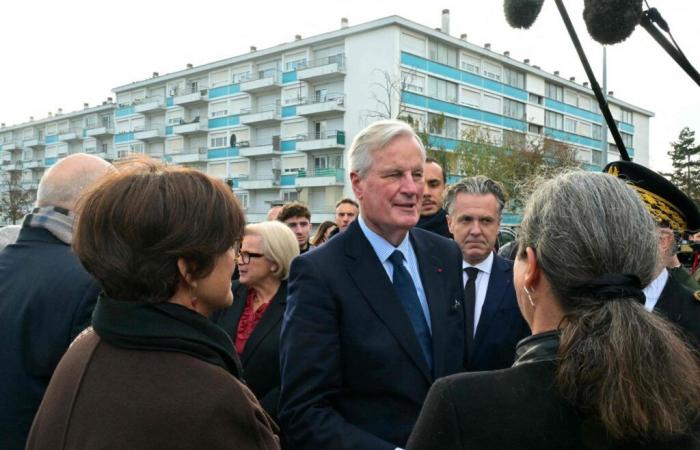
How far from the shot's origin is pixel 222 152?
52.4 metres

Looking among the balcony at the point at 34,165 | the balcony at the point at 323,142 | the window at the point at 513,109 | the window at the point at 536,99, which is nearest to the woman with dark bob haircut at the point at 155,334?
the balcony at the point at 323,142

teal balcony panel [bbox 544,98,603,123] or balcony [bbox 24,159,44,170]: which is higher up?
teal balcony panel [bbox 544,98,603,123]

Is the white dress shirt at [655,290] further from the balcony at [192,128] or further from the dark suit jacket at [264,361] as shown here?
the balcony at [192,128]

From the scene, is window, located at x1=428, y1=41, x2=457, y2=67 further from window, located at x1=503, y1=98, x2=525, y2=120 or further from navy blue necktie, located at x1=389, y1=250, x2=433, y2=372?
navy blue necktie, located at x1=389, y1=250, x2=433, y2=372

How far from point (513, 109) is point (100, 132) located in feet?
134

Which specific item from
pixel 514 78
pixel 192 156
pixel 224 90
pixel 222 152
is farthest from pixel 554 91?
pixel 192 156

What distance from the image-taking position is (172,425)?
Answer: 4.63 ft

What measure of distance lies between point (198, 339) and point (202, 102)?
2198 inches

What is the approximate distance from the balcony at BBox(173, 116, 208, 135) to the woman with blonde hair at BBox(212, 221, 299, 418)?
2038 inches

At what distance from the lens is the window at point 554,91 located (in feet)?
190

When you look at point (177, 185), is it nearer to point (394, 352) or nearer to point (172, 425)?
point (172, 425)

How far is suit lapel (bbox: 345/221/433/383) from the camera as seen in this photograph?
7.93ft

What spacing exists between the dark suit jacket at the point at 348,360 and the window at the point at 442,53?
44832mm

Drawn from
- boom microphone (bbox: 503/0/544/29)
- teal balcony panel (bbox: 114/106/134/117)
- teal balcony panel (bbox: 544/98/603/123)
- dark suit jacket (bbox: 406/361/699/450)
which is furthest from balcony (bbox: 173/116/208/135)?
dark suit jacket (bbox: 406/361/699/450)
